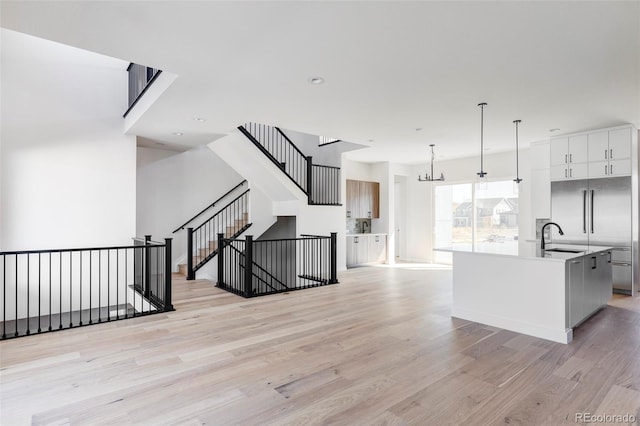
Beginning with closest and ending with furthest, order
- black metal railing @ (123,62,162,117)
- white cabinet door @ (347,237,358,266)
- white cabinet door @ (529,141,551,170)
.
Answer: black metal railing @ (123,62,162,117)
white cabinet door @ (529,141,551,170)
white cabinet door @ (347,237,358,266)

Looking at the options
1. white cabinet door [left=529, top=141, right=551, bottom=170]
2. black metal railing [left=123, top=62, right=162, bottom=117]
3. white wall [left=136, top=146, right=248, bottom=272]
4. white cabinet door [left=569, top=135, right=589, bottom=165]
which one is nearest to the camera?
black metal railing [left=123, top=62, right=162, bottom=117]

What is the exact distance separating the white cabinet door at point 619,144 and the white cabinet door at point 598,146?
5cm

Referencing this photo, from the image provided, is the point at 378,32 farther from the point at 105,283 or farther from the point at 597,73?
the point at 105,283

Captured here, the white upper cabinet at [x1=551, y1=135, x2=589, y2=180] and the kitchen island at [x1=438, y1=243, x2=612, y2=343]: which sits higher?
the white upper cabinet at [x1=551, y1=135, x2=589, y2=180]

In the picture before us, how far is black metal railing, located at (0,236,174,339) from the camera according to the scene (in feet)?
16.4

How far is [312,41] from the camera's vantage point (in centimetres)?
289

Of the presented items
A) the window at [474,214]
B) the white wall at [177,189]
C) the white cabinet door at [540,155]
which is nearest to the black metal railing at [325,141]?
the white wall at [177,189]

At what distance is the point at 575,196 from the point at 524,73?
3767mm

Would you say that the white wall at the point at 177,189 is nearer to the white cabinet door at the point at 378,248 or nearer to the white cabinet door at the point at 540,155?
the white cabinet door at the point at 378,248

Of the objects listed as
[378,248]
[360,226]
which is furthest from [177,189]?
[378,248]

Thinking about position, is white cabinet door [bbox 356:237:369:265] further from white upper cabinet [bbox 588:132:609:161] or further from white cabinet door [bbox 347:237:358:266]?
white upper cabinet [bbox 588:132:609:161]

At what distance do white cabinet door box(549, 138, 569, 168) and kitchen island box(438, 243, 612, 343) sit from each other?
2.32 meters

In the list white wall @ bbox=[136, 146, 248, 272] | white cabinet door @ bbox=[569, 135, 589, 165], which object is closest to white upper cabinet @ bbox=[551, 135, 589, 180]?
white cabinet door @ bbox=[569, 135, 589, 165]

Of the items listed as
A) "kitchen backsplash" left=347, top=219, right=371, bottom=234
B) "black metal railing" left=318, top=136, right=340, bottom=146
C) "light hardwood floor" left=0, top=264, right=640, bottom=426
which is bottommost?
"light hardwood floor" left=0, top=264, right=640, bottom=426
